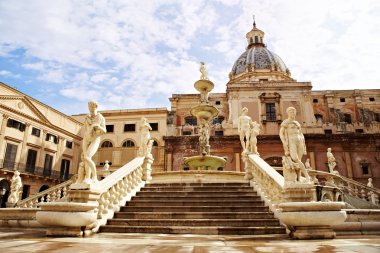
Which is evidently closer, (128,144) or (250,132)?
(250,132)

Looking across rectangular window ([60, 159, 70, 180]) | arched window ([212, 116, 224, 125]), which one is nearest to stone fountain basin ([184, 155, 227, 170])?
arched window ([212, 116, 224, 125])

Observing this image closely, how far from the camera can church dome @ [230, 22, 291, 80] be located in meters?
42.7

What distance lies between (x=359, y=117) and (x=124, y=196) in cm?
3224

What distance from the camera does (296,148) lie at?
6797mm

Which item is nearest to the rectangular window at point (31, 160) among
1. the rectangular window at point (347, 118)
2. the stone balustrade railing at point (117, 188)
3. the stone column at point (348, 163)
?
the stone balustrade railing at point (117, 188)

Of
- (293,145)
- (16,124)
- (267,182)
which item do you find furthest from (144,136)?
(16,124)

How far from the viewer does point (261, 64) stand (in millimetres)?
45000

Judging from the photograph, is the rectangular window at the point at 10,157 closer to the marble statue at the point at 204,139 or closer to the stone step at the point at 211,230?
the marble statue at the point at 204,139

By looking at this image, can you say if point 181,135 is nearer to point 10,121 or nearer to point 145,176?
point 10,121

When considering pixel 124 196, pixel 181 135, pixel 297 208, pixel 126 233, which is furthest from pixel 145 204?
pixel 181 135

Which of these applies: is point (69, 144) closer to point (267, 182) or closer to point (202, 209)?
point (202, 209)

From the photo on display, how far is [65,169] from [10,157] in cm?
673

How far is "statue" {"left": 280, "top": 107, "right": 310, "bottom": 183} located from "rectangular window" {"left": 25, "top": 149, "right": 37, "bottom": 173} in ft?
92.8

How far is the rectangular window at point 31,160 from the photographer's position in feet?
93.5
